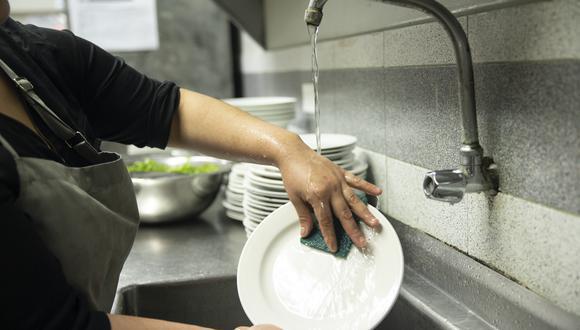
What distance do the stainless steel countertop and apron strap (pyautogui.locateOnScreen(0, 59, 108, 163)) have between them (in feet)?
1.33

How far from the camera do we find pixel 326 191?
3.32 feet

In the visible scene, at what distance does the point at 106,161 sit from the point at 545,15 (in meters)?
0.75

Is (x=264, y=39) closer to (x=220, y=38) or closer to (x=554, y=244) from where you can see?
(x=220, y=38)

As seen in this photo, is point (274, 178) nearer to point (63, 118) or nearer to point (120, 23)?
point (63, 118)

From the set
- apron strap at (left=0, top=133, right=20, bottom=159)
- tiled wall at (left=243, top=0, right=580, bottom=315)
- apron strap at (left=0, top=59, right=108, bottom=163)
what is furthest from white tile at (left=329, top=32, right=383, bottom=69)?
apron strap at (left=0, top=133, right=20, bottom=159)

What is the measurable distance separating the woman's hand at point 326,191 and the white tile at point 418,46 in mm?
282

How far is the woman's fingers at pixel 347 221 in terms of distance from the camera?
103 cm

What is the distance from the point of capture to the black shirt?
2.35 ft

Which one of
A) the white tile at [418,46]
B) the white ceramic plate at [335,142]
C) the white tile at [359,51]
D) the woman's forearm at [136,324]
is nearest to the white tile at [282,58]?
the white tile at [359,51]

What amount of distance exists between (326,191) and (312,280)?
7.9 inches

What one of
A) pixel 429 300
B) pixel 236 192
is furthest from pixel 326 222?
pixel 236 192

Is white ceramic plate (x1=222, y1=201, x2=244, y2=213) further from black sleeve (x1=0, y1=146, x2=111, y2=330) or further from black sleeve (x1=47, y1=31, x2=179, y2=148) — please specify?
black sleeve (x1=0, y1=146, x2=111, y2=330)

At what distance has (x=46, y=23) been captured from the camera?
3.66 m

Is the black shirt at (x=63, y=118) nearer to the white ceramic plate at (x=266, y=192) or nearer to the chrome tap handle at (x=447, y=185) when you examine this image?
the white ceramic plate at (x=266, y=192)
